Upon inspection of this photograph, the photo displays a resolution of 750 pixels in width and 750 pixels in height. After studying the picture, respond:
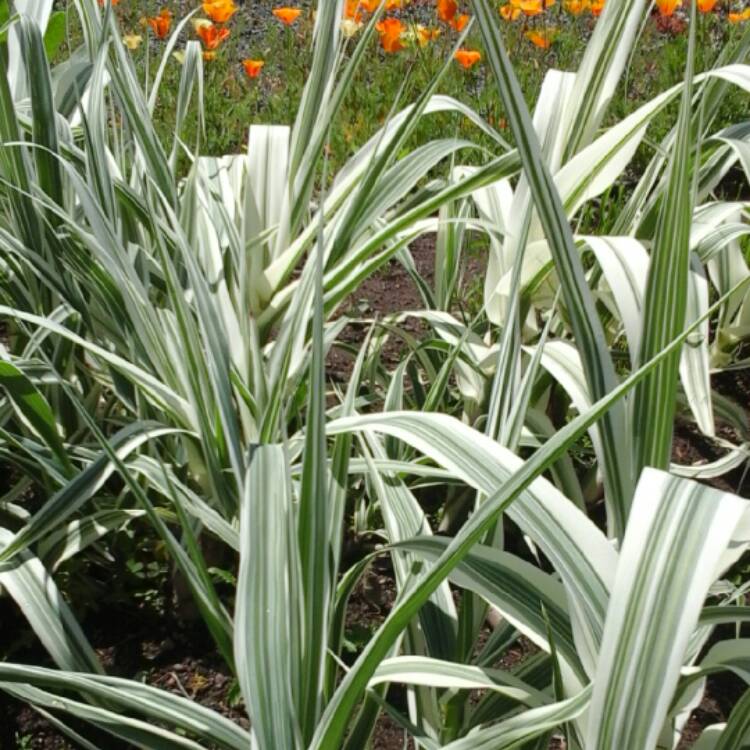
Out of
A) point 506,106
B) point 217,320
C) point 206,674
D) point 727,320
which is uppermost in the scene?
point 506,106

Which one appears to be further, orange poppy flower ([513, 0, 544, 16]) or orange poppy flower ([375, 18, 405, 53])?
orange poppy flower ([375, 18, 405, 53])

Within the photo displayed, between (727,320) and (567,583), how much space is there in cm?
104

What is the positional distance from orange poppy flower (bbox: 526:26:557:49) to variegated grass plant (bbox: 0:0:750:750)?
1.01 m

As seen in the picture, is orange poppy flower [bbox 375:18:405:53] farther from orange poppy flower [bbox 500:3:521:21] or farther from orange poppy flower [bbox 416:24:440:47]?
orange poppy flower [bbox 500:3:521:21]

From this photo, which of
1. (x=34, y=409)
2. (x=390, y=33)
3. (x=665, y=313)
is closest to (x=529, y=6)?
(x=390, y=33)

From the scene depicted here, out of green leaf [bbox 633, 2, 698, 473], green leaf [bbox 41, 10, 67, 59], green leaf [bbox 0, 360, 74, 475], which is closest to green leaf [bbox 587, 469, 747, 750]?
green leaf [bbox 633, 2, 698, 473]

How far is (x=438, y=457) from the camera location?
1.00m

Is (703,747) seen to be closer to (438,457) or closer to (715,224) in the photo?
(438,457)

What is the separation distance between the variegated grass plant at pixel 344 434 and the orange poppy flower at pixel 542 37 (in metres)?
1.01

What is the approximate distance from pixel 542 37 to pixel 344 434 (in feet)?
6.90

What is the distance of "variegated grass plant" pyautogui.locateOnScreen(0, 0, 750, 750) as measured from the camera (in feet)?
2.79


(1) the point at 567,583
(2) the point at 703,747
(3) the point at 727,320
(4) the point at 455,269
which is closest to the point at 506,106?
(1) the point at 567,583

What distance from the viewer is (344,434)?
43.9 inches

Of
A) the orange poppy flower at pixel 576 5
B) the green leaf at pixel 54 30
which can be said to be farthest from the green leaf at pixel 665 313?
the orange poppy flower at pixel 576 5
